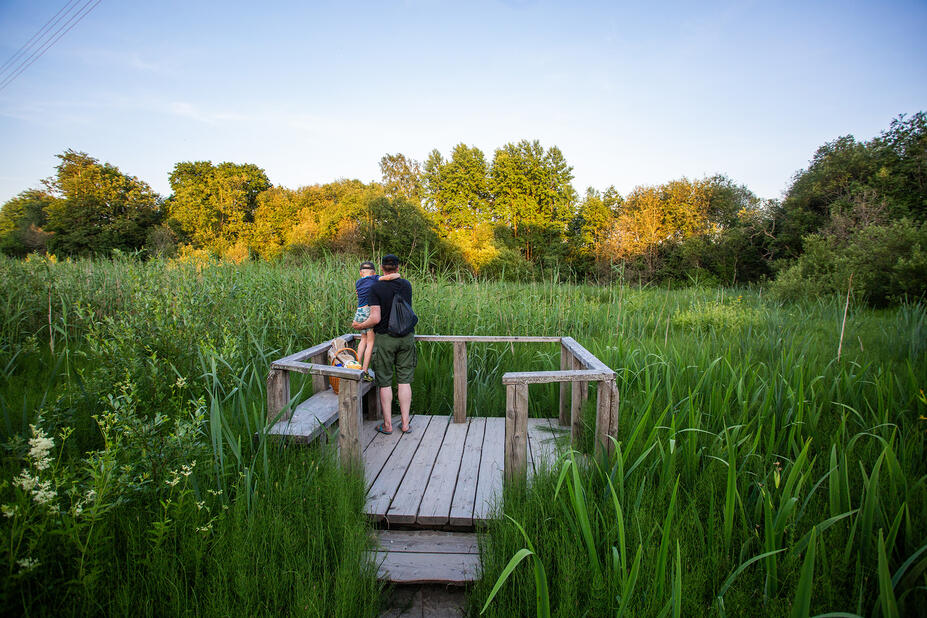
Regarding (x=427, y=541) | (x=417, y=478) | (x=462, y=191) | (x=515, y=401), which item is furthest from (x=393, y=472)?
(x=462, y=191)

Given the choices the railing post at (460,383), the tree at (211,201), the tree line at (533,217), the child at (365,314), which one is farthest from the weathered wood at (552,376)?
the tree at (211,201)

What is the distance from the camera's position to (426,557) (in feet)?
6.95

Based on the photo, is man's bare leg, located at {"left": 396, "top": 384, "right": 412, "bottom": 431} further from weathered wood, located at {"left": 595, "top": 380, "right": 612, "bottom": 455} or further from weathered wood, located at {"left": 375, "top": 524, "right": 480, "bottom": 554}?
weathered wood, located at {"left": 595, "top": 380, "right": 612, "bottom": 455}

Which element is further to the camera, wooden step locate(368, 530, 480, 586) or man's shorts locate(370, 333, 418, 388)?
man's shorts locate(370, 333, 418, 388)

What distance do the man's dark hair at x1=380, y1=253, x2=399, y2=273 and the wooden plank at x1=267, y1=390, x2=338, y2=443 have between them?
1.26 meters

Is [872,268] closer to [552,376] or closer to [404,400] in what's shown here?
[552,376]

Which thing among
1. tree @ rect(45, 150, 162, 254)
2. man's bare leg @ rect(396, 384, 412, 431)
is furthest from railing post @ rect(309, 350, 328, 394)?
tree @ rect(45, 150, 162, 254)

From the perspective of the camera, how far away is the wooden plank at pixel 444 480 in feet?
7.81

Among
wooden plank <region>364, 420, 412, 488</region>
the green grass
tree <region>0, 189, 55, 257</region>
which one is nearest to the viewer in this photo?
the green grass

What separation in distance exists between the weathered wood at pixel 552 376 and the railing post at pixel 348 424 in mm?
993

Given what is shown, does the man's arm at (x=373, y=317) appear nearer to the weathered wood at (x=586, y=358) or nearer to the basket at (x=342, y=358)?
the basket at (x=342, y=358)

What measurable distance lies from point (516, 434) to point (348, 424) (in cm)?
107

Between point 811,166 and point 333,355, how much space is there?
30073 mm

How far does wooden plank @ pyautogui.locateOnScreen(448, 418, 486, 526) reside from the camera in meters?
2.38
